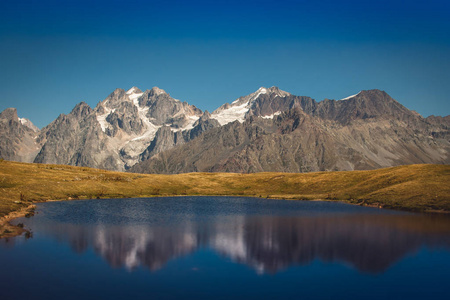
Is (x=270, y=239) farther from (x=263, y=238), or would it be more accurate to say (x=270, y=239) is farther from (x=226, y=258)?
(x=226, y=258)

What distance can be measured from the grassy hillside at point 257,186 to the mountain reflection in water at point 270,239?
55.5 ft

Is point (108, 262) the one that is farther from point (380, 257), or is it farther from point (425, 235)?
point (425, 235)

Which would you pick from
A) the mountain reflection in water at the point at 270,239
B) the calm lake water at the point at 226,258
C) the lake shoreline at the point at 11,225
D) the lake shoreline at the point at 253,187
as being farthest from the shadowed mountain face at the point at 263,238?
the lake shoreline at the point at 253,187

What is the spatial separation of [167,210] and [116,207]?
1252 cm

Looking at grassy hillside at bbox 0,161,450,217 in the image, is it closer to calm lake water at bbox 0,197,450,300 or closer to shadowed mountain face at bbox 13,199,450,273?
calm lake water at bbox 0,197,450,300

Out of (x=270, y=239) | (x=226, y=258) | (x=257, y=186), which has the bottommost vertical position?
(x=226, y=258)

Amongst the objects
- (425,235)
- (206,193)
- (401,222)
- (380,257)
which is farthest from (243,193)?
(380,257)

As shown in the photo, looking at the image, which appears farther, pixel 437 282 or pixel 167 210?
pixel 167 210

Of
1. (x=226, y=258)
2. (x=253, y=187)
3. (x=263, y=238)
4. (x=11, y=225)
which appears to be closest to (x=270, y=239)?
(x=263, y=238)

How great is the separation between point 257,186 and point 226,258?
10035cm

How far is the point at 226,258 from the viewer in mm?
45781

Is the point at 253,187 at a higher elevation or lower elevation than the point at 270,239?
higher

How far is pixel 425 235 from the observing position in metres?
Answer: 57.4

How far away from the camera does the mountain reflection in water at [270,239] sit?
4519cm
